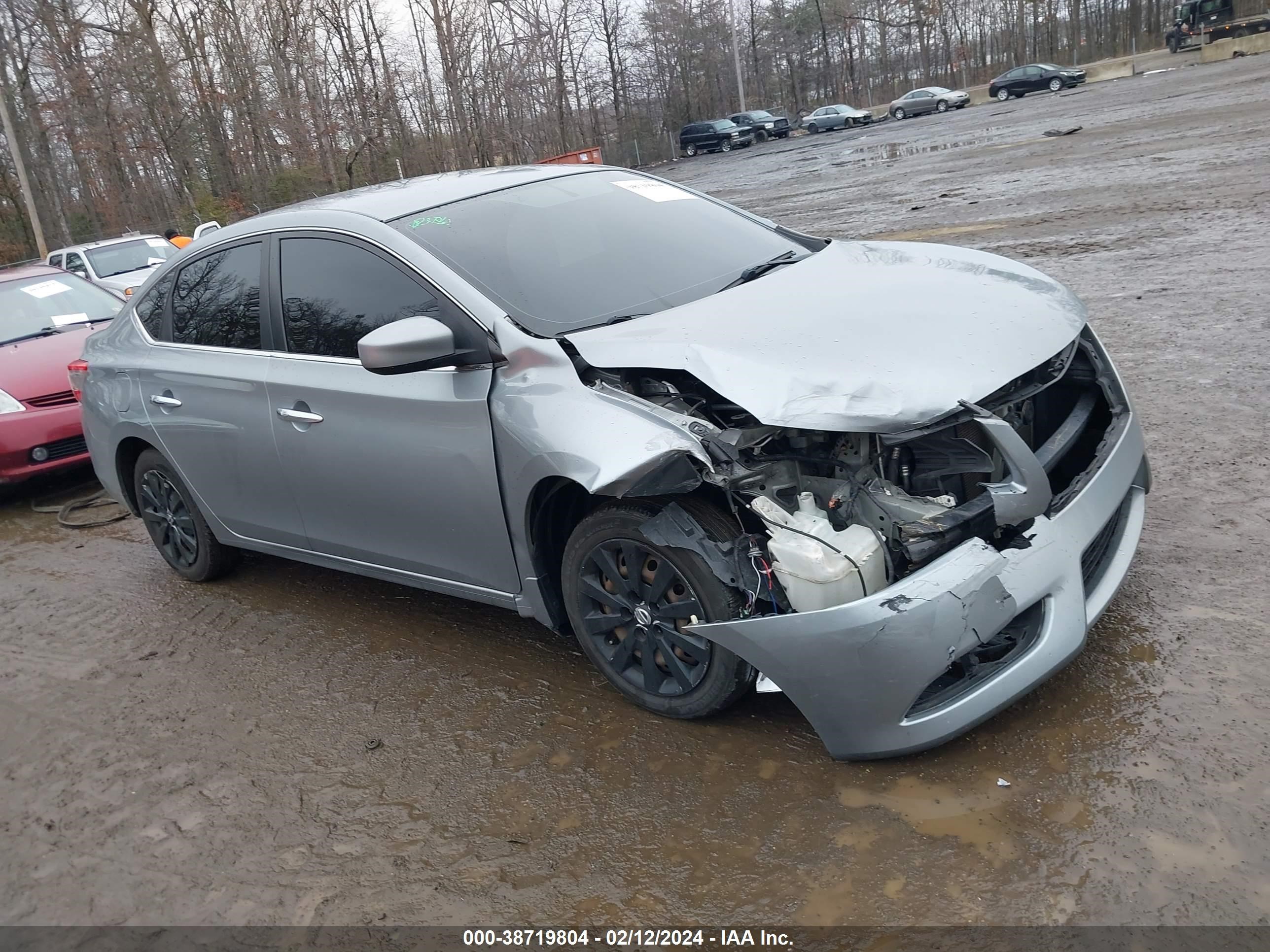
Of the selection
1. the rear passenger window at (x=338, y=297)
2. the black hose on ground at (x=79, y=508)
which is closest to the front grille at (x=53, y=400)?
the black hose on ground at (x=79, y=508)

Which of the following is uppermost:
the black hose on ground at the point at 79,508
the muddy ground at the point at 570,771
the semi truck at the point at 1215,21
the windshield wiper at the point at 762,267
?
the semi truck at the point at 1215,21

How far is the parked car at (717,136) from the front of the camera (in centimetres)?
5238

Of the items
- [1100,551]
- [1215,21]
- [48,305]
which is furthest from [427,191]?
[1215,21]

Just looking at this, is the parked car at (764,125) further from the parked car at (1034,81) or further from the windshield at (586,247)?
the windshield at (586,247)

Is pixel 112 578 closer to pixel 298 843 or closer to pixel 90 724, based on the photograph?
pixel 90 724

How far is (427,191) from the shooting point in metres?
4.43

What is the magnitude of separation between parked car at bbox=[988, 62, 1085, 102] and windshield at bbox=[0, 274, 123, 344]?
4485 centimetres

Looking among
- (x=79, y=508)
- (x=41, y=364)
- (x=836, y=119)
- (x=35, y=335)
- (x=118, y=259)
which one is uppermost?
(x=836, y=119)

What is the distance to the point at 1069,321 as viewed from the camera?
11.6 feet

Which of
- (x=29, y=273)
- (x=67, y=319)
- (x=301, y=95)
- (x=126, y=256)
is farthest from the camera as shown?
(x=301, y=95)

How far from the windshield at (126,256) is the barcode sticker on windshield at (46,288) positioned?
25.6ft

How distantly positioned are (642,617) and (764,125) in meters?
53.2

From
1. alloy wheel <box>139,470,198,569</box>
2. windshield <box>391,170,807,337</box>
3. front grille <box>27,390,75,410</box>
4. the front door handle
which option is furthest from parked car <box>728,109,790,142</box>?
the front door handle

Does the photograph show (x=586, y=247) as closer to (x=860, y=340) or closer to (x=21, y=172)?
(x=860, y=340)
